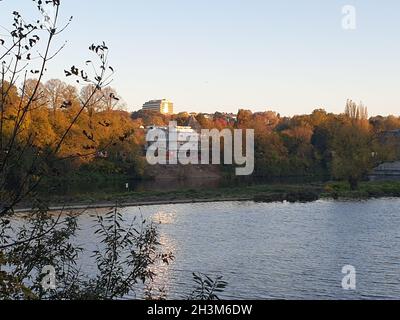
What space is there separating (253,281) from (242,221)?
11951 mm

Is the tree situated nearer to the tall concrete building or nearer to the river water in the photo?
the river water

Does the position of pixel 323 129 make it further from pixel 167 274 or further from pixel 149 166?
pixel 167 274

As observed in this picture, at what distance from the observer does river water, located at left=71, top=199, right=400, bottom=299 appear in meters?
13.5

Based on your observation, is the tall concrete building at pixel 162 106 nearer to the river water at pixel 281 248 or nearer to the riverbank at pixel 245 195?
the riverbank at pixel 245 195

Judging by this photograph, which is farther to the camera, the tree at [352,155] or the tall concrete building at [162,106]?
the tall concrete building at [162,106]

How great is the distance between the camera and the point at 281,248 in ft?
61.7

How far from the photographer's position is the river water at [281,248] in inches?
531

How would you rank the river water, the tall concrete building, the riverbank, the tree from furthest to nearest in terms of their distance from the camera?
the tall concrete building
the tree
the riverbank
the river water

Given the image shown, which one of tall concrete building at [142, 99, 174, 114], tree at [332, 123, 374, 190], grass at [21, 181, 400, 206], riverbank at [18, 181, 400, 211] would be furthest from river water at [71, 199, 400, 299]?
tall concrete building at [142, 99, 174, 114]

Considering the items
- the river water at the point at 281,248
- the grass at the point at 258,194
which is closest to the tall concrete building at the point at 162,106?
the grass at the point at 258,194

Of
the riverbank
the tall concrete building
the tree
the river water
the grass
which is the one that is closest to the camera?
the river water
